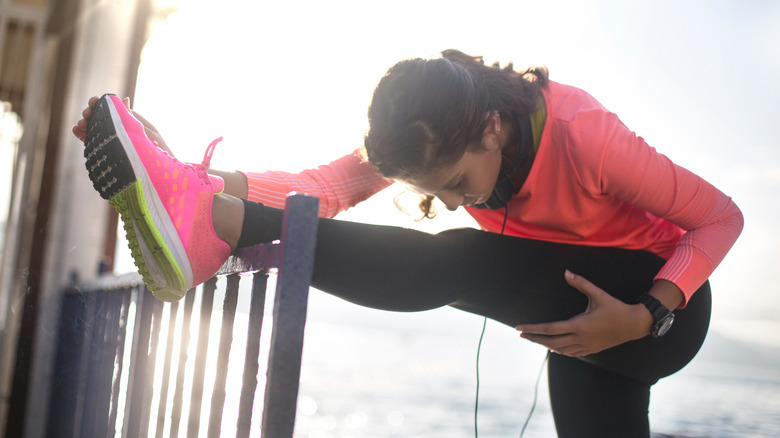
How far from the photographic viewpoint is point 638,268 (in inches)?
40.4

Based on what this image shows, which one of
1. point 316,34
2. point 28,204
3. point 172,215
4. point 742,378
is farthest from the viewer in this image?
point 742,378

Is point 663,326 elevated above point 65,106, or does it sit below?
below

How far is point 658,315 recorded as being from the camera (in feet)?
3.05

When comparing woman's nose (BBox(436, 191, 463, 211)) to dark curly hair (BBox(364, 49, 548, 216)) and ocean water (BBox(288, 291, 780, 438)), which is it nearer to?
dark curly hair (BBox(364, 49, 548, 216))

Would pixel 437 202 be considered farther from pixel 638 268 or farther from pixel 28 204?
pixel 28 204

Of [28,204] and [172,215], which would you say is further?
[28,204]

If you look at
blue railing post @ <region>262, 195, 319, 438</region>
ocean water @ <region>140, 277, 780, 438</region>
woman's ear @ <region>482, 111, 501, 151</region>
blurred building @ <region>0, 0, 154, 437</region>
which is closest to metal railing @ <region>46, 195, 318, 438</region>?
blue railing post @ <region>262, 195, 319, 438</region>

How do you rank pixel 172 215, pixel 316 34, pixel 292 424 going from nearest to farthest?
pixel 292 424, pixel 172 215, pixel 316 34

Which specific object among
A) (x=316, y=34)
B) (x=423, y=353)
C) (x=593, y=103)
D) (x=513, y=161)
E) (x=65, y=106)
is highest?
(x=316, y=34)

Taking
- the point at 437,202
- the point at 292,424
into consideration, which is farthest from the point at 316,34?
the point at 292,424

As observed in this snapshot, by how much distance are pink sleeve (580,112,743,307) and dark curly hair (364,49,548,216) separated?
0.52 feet

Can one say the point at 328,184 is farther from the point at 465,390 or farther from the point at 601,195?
the point at 465,390

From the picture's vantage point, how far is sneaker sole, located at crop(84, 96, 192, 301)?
69 cm

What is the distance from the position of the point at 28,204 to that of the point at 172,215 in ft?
8.58
